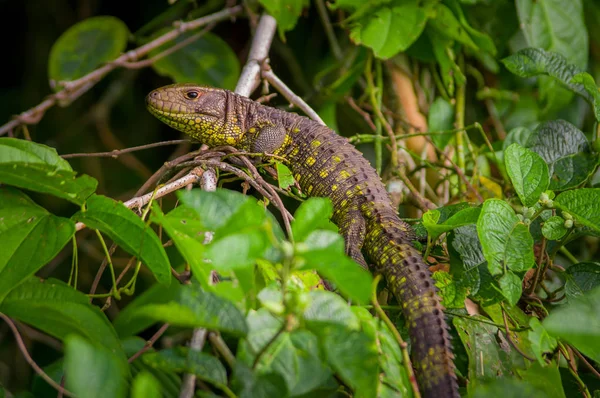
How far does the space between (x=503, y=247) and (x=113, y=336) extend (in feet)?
3.46

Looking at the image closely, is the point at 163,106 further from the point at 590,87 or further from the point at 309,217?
the point at 590,87

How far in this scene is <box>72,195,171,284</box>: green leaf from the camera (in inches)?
57.8

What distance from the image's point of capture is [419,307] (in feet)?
5.66

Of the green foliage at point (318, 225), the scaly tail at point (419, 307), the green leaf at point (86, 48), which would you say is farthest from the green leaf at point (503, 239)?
the green leaf at point (86, 48)

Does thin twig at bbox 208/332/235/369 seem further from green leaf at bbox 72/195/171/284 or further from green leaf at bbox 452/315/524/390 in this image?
green leaf at bbox 452/315/524/390

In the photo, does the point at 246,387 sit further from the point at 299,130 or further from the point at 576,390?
the point at 299,130

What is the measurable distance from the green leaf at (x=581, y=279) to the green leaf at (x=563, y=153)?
324 mm

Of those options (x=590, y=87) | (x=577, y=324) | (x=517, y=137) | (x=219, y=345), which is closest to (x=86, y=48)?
(x=517, y=137)

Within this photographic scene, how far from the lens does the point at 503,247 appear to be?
62.6 inches

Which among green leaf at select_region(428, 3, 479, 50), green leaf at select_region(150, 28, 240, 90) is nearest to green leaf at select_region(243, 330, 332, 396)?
green leaf at select_region(428, 3, 479, 50)

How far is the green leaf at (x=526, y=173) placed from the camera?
68.1 inches

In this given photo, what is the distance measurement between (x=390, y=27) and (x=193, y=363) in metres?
2.01

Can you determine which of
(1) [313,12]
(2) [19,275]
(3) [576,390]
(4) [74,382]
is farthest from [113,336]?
(1) [313,12]

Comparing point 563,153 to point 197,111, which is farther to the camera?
point 197,111
